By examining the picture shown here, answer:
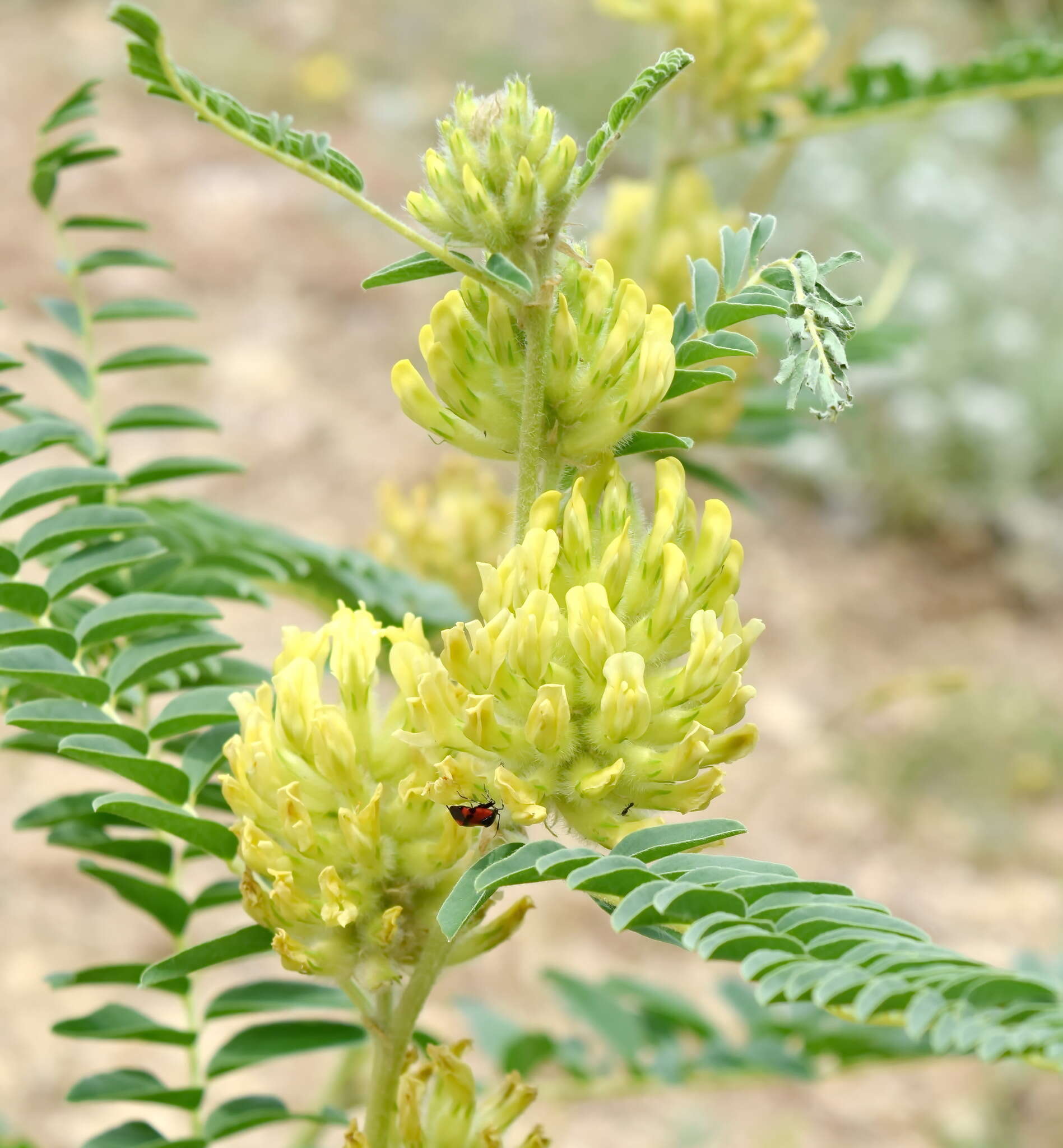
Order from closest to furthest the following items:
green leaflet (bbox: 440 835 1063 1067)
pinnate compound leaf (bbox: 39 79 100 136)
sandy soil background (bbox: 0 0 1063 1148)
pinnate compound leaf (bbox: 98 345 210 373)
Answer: green leaflet (bbox: 440 835 1063 1067), pinnate compound leaf (bbox: 39 79 100 136), pinnate compound leaf (bbox: 98 345 210 373), sandy soil background (bbox: 0 0 1063 1148)

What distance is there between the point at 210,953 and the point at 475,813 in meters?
0.25

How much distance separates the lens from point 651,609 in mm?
870

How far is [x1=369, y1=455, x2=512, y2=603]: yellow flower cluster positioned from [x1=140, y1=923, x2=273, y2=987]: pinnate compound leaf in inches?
45.1

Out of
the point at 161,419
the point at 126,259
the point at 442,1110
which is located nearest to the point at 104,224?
the point at 126,259

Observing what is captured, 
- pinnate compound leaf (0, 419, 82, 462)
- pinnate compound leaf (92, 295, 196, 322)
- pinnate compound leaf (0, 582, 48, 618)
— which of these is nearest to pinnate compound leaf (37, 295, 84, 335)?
pinnate compound leaf (92, 295, 196, 322)

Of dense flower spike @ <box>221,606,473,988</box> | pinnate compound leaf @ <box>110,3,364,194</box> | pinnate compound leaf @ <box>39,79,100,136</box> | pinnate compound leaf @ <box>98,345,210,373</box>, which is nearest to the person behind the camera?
pinnate compound leaf @ <box>110,3,364,194</box>

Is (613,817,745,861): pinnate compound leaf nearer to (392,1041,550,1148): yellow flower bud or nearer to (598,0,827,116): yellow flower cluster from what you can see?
(392,1041,550,1148): yellow flower bud

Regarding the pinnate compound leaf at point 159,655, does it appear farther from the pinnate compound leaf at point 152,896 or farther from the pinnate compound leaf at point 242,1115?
the pinnate compound leaf at point 242,1115

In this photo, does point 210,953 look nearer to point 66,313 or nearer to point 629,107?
point 629,107

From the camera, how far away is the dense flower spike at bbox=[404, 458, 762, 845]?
812 millimetres

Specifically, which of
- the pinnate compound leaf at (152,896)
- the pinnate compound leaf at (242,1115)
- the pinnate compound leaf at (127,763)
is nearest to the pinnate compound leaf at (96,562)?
the pinnate compound leaf at (127,763)

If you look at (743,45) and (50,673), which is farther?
(743,45)

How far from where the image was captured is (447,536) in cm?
213

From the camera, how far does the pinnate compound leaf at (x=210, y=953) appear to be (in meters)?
0.93
